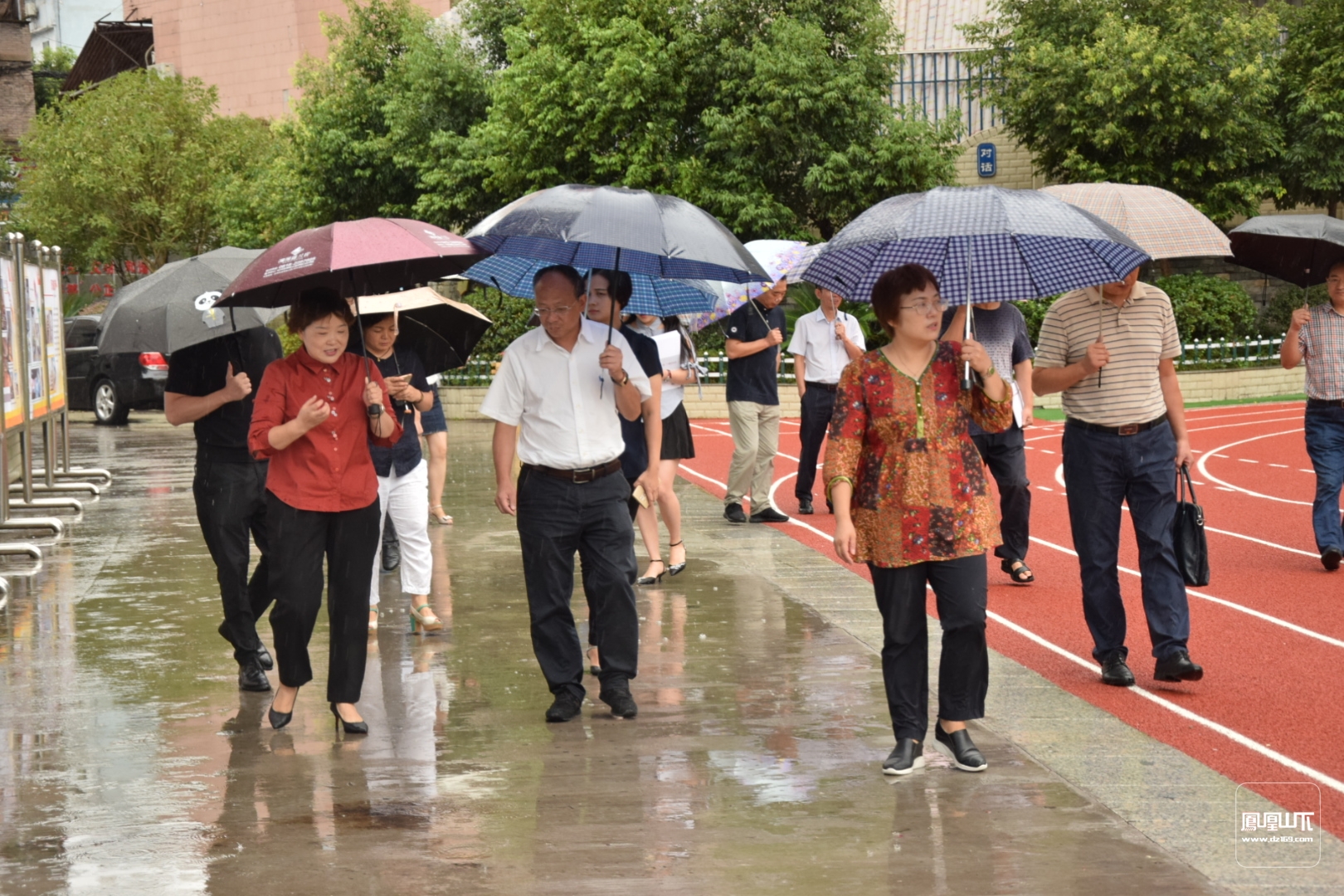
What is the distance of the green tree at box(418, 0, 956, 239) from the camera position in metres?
27.0

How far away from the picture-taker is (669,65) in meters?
28.0

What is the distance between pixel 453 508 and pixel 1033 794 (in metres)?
8.95

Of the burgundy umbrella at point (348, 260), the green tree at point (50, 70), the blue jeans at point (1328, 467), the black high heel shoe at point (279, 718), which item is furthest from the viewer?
the green tree at point (50, 70)

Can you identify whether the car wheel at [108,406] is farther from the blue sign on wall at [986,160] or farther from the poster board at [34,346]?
the blue sign on wall at [986,160]

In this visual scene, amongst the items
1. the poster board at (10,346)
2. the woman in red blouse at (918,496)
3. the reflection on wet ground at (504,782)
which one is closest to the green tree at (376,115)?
the poster board at (10,346)

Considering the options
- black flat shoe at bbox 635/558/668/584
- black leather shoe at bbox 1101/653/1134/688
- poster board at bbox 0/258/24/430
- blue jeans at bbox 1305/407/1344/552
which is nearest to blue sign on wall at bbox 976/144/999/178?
blue jeans at bbox 1305/407/1344/552

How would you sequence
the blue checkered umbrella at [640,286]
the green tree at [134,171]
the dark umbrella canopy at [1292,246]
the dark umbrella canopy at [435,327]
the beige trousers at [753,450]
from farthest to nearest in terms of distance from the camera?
the green tree at [134,171] < the beige trousers at [753,450] < the dark umbrella canopy at [1292,246] < the dark umbrella canopy at [435,327] < the blue checkered umbrella at [640,286]

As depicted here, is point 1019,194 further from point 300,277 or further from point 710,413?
point 710,413

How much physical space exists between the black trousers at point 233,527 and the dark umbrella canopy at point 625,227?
166cm

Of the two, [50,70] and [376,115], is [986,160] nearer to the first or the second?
[376,115]

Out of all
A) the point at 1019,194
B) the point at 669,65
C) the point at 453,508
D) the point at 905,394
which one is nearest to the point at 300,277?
the point at 905,394

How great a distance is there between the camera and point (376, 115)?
36.3 m

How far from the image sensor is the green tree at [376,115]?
3400 centimetres

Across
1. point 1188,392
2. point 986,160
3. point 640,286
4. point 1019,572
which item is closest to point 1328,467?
point 1019,572
